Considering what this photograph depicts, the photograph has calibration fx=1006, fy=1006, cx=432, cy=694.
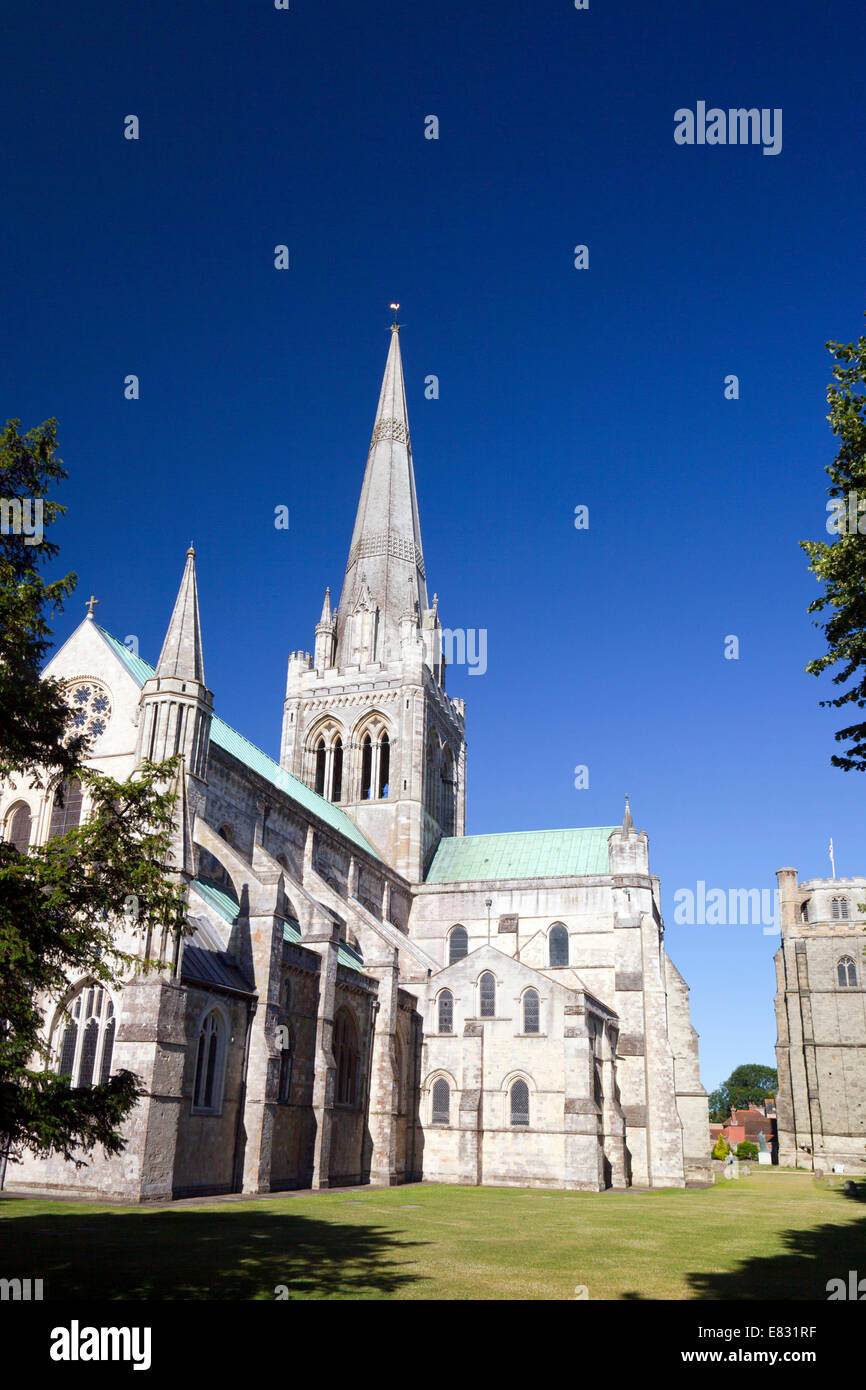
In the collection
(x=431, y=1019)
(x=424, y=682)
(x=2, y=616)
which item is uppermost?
(x=424, y=682)

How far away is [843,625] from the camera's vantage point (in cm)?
1561

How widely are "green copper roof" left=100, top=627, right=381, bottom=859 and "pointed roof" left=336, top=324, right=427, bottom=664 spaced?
10.6 metres

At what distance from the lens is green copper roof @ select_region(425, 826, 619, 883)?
167ft

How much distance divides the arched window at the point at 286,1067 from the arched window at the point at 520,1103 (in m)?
11.0

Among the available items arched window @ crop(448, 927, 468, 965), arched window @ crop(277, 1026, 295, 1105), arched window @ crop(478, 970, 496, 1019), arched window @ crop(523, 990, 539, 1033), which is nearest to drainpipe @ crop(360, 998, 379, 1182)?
arched window @ crop(478, 970, 496, 1019)

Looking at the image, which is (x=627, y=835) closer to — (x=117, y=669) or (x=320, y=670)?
(x=320, y=670)

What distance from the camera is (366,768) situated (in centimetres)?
5400

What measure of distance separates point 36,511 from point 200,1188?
18101mm

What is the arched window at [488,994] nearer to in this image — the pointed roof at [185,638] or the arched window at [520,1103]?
the arched window at [520,1103]

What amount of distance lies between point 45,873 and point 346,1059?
24133 mm

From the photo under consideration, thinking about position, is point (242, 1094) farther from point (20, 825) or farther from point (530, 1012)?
point (530, 1012)

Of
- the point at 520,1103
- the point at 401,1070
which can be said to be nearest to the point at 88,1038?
the point at 401,1070

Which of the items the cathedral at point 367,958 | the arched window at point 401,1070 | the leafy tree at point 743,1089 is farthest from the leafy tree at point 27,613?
the leafy tree at point 743,1089

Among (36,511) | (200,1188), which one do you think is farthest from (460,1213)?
(36,511)
